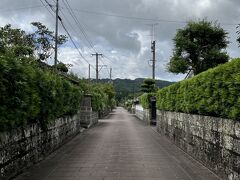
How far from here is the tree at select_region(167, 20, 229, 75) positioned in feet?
93.2

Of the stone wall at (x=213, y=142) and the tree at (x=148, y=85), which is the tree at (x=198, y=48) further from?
the tree at (x=148, y=85)

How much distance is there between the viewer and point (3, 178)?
27.1 ft

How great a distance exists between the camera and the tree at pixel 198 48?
28.4 metres

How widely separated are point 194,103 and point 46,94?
4.72 meters

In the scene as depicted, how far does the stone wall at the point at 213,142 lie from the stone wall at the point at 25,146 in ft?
16.1

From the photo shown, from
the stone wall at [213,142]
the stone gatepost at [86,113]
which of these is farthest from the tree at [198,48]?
the stone wall at [213,142]

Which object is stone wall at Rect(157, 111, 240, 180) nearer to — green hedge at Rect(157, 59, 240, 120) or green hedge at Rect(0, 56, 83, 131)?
green hedge at Rect(157, 59, 240, 120)

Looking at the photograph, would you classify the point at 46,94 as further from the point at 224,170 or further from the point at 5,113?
the point at 224,170

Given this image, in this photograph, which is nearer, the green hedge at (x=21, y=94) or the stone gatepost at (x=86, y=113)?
the green hedge at (x=21, y=94)

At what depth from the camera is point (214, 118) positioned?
9.76 metres

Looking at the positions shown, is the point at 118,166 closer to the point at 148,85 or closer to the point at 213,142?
the point at 213,142

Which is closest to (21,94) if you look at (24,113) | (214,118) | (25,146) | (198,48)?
(24,113)

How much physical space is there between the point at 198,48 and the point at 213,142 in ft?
65.7

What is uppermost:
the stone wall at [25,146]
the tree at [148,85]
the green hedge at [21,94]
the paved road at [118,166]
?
the tree at [148,85]
